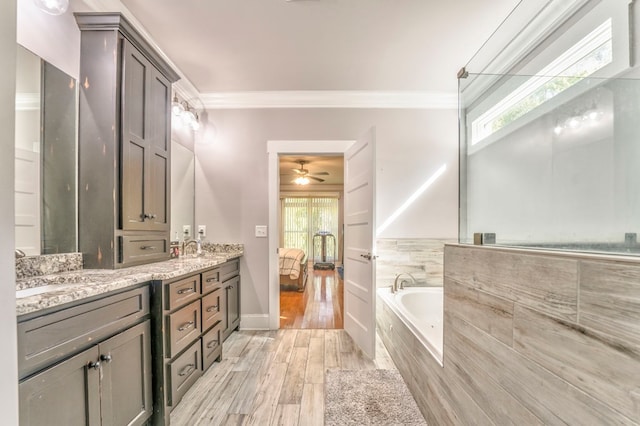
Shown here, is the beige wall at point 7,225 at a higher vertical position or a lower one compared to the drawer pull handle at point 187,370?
higher

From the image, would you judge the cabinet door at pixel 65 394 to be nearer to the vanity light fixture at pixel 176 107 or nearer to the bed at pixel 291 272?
the vanity light fixture at pixel 176 107

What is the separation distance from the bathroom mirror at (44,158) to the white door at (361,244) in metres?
2.00

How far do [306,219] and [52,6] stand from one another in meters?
7.65

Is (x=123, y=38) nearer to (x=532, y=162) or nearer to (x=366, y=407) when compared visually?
(x=532, y=162)

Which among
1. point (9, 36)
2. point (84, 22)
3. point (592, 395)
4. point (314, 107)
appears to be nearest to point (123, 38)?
point (84, 22)

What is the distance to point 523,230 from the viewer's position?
1144 millimetres

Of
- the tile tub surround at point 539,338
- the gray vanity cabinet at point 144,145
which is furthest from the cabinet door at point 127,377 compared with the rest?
the tile tub surround at point 539,338

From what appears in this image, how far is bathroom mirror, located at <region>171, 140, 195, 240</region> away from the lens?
2.64 meters

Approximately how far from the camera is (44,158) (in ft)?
4.65

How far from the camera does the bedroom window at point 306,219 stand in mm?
8773

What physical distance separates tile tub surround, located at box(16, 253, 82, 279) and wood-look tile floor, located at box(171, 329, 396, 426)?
1060 mm

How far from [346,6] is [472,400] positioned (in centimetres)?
235

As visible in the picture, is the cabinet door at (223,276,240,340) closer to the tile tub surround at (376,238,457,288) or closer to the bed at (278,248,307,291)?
the tile tub surround at (376,238,457,288)

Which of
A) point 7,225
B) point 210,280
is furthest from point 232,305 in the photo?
point 7,225
